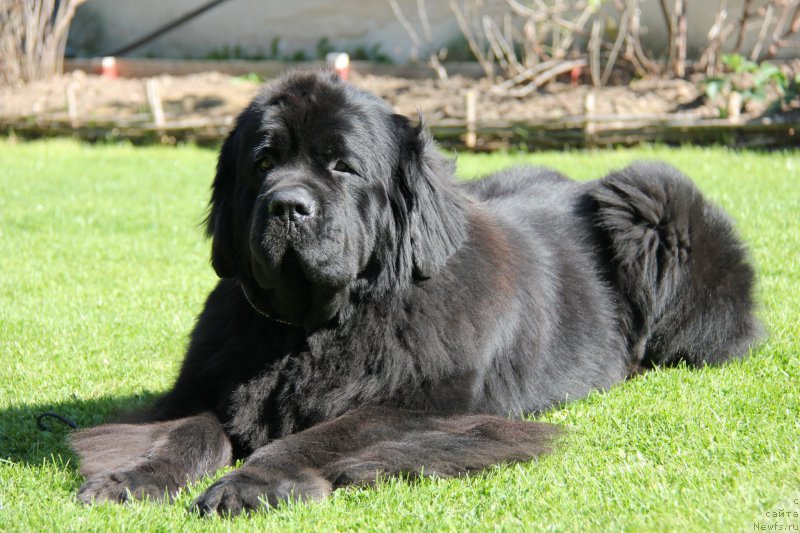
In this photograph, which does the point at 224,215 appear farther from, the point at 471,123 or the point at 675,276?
the point at 471,123

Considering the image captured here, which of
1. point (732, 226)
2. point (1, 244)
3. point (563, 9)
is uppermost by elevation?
point (563, 9)

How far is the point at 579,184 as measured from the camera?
5.50m

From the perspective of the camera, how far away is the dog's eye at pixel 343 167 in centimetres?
367

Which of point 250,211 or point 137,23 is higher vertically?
point 137,23

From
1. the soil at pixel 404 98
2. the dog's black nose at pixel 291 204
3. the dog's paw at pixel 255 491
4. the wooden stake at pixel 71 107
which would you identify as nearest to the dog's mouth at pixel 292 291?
the dog's black nose at pixel 291 204

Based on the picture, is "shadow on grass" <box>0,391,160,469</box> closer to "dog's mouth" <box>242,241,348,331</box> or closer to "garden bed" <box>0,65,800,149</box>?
"dog's mouth" <box>242,241,348,331</box>

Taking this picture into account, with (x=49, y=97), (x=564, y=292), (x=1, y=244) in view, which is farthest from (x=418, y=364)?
(x=49, y=97)

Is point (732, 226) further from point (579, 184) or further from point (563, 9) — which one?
point (563, 9)

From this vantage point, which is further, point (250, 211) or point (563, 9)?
point (563, 9)

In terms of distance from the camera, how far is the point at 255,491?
3092 mm

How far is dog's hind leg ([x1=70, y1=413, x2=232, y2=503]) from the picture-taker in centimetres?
321

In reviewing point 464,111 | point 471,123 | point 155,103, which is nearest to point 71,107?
point 155,103

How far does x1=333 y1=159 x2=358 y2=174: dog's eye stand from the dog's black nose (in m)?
0.29

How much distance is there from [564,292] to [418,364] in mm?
1204
